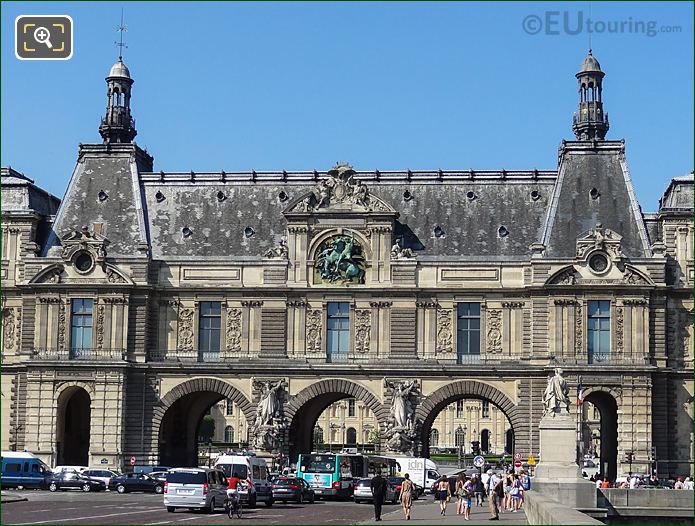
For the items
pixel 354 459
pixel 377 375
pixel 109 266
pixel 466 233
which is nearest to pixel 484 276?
pixel 466 233

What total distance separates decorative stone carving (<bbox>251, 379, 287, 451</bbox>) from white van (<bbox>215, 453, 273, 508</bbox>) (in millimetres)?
11689

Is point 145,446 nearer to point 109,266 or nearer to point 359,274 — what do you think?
point 109,266

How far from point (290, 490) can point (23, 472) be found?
18.8m

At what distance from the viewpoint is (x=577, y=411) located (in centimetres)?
7531

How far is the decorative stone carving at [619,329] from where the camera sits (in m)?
75.5

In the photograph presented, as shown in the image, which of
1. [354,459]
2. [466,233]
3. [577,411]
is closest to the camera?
[354,459]

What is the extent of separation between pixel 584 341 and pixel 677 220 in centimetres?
970

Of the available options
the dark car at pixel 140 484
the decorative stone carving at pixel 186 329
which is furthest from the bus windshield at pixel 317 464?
the decorative stone carving at pixel 186 329

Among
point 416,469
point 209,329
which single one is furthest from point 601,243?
point 209,329

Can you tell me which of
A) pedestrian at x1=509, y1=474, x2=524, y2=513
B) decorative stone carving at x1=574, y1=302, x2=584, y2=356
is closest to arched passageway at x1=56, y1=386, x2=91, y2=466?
decorative stone carving at x1=574, y1=302, x2=584, y2=356

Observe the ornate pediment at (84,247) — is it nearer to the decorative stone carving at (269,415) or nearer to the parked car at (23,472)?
the decorative stone carving at (269,415)

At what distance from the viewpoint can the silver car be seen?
51500 mm

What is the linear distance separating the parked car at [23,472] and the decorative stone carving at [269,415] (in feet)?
40.0

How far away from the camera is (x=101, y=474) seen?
242ft
